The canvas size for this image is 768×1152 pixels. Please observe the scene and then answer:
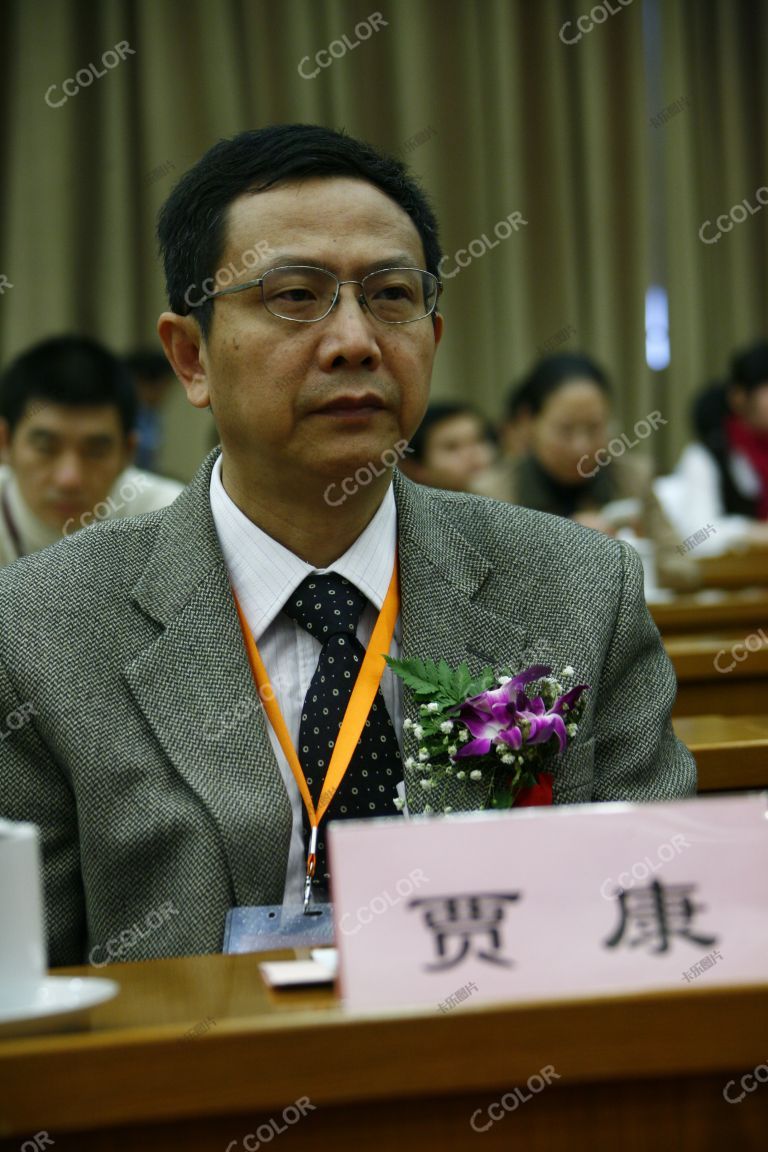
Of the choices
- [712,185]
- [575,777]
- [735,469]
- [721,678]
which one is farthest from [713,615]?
[712,185]

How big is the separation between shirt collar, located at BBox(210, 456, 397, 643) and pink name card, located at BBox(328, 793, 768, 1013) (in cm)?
66

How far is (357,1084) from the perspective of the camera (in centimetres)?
82

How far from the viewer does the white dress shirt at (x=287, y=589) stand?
4.88 feet

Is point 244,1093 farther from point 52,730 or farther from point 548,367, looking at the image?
point 548,367

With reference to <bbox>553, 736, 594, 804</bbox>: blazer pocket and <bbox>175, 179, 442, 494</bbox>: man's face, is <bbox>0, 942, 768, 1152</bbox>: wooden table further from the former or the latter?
<bbox>175, 179, 442, 494</bbox>: man's face

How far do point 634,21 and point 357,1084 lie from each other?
700 centimetres

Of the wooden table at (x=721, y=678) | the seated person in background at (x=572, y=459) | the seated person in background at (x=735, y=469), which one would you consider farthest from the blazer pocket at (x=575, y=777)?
the seated person in background at (x=735, y=469)

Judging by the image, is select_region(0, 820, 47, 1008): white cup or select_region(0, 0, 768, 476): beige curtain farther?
select_region(0, 0, 768, 476): beige curtain

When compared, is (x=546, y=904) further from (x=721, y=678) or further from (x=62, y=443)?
(x=62, y=443)

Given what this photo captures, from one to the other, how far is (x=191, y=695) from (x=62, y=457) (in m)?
1.78

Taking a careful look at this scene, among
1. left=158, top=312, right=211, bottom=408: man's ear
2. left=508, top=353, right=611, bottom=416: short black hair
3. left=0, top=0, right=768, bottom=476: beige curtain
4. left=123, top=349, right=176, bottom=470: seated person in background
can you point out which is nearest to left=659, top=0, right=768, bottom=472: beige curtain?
left=0, top=0, right=768, bottom=476: beige curtain

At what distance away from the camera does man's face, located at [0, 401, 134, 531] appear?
10.0ft

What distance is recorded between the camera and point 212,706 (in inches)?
55.7

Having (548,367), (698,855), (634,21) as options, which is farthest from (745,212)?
(698,855)
